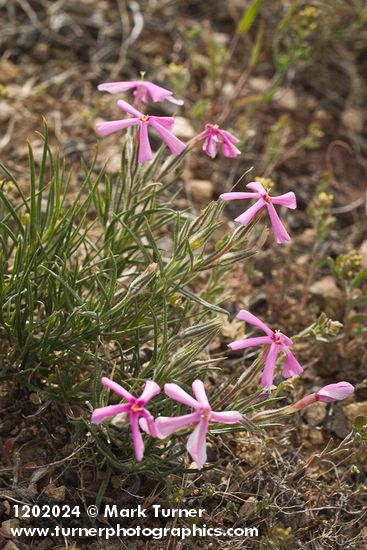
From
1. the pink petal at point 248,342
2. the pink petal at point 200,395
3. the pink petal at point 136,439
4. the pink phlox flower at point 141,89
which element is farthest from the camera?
the pink phlox flower at point 141,89

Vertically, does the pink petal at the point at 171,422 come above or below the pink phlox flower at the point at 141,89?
below

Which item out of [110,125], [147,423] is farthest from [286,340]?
[110,125]

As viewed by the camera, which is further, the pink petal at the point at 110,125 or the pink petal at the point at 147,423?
the pink petal at the point at 110,125

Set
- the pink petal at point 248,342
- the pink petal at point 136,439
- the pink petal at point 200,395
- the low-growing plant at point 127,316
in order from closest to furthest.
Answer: the pink petal at point 136,439 < the pink petal at point 200,395 < the pink petal at point 248,342 < the low-growing plant at point 127,316

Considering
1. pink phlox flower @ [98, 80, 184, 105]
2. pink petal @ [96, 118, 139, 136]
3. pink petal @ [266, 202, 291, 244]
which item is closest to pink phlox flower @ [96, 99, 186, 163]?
pink petal @ [96, 118, 139, 136]

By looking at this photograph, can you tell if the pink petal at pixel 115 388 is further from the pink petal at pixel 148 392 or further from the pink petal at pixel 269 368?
the pink petal at pixel 269 368

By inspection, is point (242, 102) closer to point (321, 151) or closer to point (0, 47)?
point (321, 151)

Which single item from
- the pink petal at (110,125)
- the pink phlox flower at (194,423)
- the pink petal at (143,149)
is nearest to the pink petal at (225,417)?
the pink phlox flower at (194,423)
